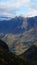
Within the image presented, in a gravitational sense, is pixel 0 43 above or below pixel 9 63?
above

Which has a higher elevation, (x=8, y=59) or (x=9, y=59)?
(x=9, y=59)

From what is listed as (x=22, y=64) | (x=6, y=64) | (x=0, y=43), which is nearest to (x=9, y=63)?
(x=6, y=64)

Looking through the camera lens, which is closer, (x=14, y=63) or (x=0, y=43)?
(x=14, y=63)

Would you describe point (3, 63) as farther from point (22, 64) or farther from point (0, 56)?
point (22, 64)

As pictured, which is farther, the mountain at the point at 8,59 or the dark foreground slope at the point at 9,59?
the dark foreground slope at the point at 9,59

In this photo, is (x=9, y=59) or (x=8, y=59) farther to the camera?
(x=9, y=59)

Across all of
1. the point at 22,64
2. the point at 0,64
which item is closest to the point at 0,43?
the point at 22,64

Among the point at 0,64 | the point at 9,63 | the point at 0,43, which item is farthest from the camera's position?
the point at 0,43

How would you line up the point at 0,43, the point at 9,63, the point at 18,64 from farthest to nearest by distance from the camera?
1. the point at 0,43
2. the point at 18,64
3. the point at 9,63

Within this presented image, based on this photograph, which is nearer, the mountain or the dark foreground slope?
the mountain
